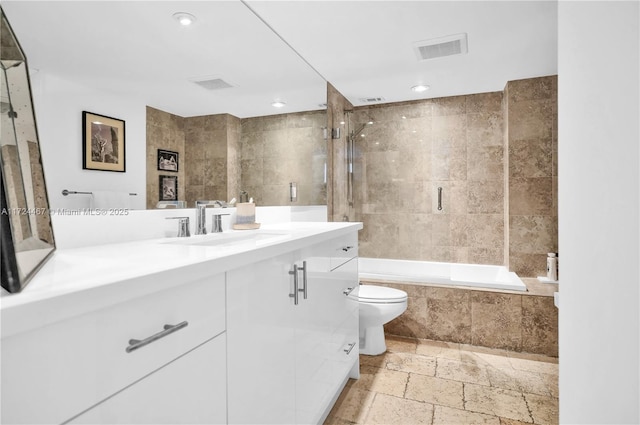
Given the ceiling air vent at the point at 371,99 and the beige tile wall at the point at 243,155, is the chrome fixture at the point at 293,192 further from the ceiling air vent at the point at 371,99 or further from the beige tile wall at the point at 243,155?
the ceiling air vent at the point at 371,99

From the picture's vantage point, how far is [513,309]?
2.68m

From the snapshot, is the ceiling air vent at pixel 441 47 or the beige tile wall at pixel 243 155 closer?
the beige tile wall at pixel 243 155

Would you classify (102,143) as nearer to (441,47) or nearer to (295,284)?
(295,284)

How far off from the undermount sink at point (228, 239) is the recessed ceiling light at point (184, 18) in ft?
3.27

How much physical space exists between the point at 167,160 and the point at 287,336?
0.93 meters

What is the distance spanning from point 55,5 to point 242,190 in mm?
1204

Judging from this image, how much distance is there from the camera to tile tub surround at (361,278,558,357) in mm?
2613

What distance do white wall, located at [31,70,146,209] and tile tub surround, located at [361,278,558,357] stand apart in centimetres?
227

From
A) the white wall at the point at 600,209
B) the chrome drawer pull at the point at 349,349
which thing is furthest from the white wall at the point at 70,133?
the white wall at the point at 600,209

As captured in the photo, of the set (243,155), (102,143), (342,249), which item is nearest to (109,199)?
(102,143)

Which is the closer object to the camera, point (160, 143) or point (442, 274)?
point (160, 143)

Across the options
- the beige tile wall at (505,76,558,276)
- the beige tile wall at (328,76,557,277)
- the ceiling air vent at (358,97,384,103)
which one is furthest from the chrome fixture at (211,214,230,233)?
the beige tile wall at (505,76,558,276)

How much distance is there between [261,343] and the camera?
3.60 ft

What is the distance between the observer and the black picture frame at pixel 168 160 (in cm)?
155
